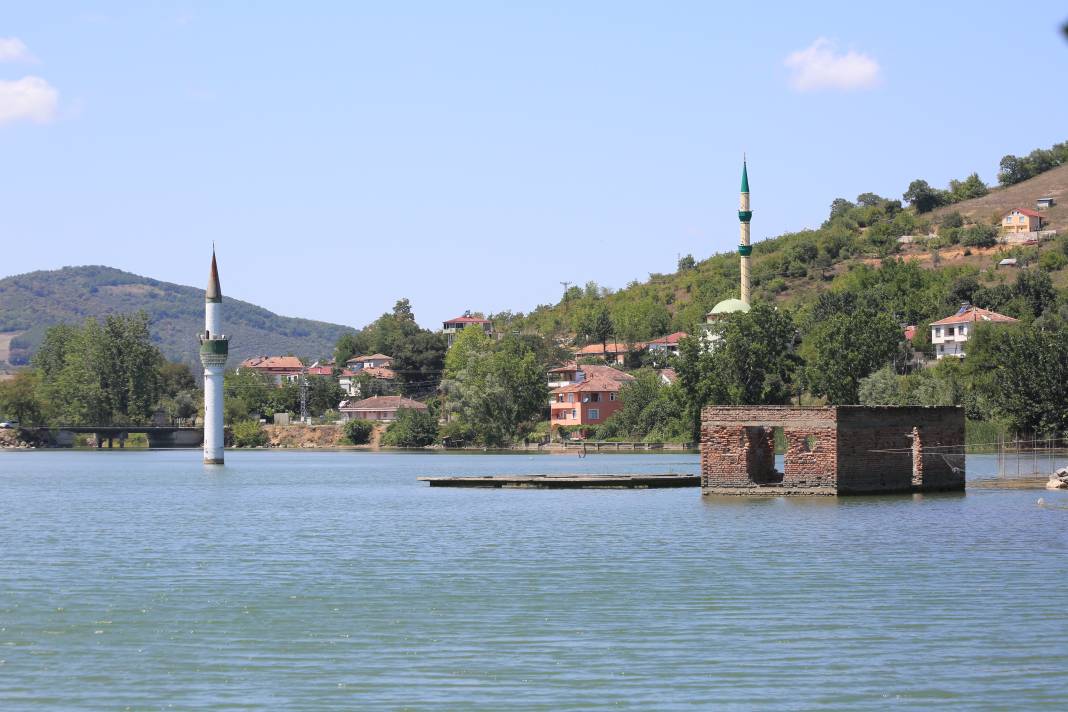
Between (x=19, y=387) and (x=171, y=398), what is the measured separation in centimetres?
2000

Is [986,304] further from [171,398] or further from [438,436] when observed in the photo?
[171,398]

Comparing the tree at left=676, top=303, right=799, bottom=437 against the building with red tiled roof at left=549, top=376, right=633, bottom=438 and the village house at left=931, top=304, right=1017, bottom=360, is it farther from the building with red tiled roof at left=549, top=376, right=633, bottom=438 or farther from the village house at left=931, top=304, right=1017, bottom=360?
the building with red tiled roof at left=549, top=376, right=633, bottom=438

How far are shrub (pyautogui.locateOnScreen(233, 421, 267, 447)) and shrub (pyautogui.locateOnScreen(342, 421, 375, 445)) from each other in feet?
42.5

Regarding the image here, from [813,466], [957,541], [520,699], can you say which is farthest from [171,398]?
[520,699]

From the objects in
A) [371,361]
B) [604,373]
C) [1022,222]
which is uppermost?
[1022,222]

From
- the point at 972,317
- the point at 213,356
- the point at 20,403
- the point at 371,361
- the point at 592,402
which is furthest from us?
the point at 371,361

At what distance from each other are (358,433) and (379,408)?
6198mm

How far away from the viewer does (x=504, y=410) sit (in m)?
127

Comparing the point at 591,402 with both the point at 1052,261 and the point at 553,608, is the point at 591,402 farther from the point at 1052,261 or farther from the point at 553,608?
the point at 553,608

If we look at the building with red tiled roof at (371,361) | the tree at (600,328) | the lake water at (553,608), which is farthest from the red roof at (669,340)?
the lake water at (553,608)

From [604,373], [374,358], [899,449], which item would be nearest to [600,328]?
[604,373]

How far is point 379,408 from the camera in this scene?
504 ft

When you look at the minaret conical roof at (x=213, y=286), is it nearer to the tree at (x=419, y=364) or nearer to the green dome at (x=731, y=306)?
the green dome at (x=731, y=306)

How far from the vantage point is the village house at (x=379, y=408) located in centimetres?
15200
